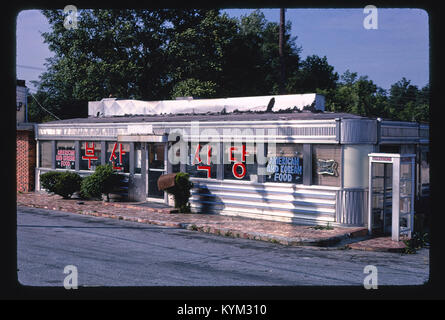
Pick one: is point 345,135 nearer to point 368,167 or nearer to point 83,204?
point 368,167

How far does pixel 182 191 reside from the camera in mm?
15250

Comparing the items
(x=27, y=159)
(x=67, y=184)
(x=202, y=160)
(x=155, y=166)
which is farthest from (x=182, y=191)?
(x=27, y=159)

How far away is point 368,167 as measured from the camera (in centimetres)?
1245

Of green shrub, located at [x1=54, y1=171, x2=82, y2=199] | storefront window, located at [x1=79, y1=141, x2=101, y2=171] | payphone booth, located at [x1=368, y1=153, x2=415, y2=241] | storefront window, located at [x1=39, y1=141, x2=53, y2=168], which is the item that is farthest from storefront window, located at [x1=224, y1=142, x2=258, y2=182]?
storefront window, located at [x1=39, y1=141, x2=53, y2=168]

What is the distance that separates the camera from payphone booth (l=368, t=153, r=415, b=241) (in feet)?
37.1

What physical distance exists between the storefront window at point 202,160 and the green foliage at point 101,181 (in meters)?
3.44

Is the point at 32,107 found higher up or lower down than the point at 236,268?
higher up

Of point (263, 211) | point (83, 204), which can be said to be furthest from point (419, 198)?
point (83, 204)

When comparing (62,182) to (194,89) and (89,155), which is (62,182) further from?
(194,89)

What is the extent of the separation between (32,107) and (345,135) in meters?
33.8

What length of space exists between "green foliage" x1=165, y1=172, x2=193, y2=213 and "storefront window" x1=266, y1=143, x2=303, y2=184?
107 inches

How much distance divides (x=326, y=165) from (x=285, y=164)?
1.30 meters

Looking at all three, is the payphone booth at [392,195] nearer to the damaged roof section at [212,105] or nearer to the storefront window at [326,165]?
the storefront window at [326,165]

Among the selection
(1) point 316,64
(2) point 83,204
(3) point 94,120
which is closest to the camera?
(2) point 83,204
